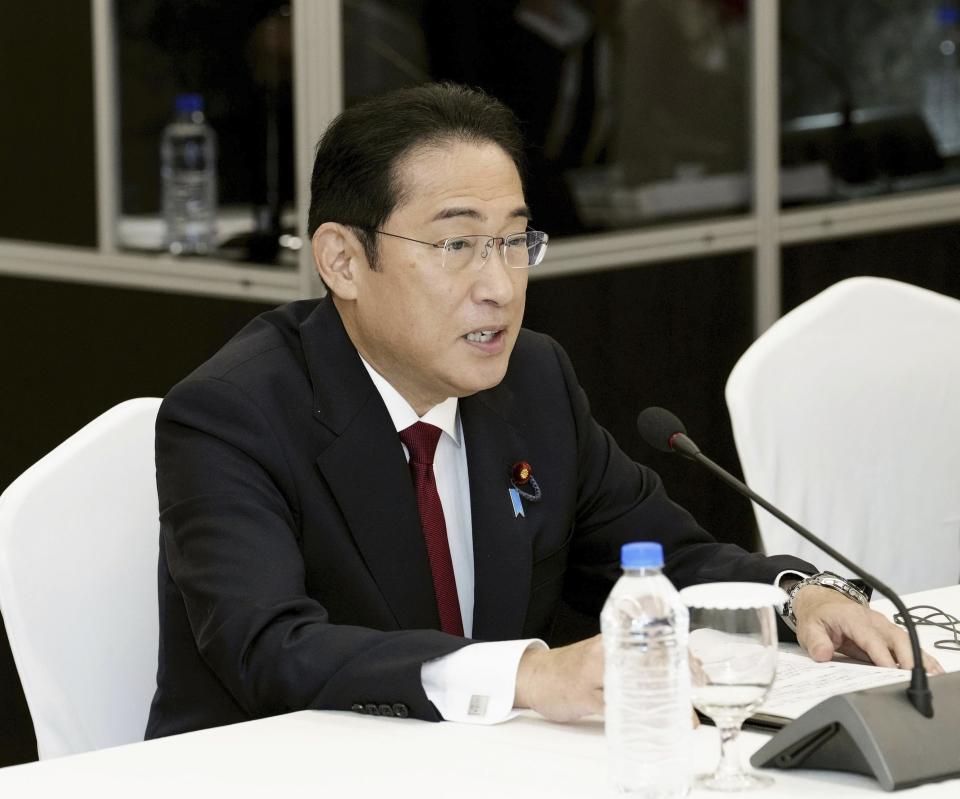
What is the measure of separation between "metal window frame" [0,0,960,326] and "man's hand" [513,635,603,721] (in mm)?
1662

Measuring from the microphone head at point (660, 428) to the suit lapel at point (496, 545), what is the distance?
377 millimetres

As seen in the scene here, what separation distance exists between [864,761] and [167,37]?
2331 millimetres

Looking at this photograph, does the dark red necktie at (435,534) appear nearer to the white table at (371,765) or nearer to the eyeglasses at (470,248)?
the eyeglasses at (470,248)

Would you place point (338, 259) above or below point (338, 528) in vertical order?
above

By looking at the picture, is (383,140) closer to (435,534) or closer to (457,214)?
(457,214)

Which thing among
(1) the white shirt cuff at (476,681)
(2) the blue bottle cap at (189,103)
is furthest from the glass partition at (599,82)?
(1) the white shirt cuff at (476,681)

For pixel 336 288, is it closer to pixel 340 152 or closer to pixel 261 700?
pixel 340 152

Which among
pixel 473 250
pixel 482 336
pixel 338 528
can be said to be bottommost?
pixel 338 528

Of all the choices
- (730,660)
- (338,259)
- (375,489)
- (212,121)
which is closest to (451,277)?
(338,259)

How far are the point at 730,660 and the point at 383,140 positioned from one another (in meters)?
0.94

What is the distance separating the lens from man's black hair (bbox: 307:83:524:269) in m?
2.08

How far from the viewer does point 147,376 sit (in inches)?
131

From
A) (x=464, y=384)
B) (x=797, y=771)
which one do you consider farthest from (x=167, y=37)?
(x=797, y=771)

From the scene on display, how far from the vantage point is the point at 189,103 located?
3.25 meters
